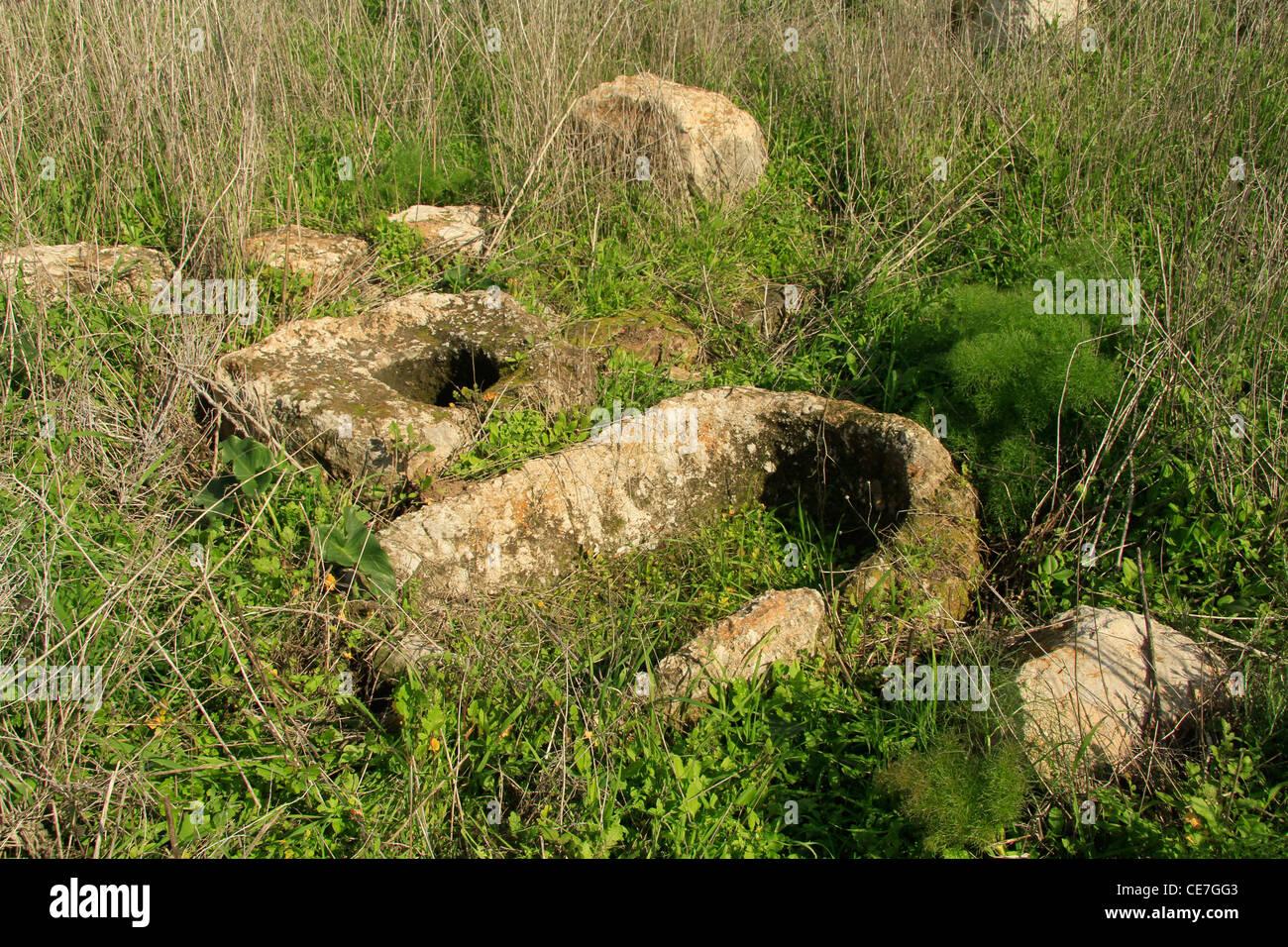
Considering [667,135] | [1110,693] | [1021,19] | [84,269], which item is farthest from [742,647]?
[1021,19]

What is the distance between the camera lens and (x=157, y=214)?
423 centimetres

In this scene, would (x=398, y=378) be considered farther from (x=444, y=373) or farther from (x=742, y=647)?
(x=742, y=647)

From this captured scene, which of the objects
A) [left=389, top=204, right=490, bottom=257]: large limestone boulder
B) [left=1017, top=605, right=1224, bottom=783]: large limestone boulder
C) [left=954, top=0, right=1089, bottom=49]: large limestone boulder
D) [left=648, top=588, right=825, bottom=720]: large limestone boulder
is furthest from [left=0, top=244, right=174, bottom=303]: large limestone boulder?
[left=954, top=0, right=1089, bottom=49]: large limestone boulder

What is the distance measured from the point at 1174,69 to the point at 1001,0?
1869mm

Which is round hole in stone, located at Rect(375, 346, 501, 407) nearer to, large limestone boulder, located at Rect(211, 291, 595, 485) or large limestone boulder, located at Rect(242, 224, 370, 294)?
large limestone boulder, located at Rect(211, 291, 595, 485)

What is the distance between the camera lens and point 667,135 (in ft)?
15.2

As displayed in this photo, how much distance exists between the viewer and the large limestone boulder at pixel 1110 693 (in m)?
2.37

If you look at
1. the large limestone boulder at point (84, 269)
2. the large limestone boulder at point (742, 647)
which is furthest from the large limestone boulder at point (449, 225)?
the large limestone boulder at point (742, 647)

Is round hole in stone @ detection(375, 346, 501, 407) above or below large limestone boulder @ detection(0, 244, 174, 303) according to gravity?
below

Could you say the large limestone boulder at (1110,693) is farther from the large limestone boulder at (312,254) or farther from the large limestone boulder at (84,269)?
the large limestone boulder at (84,269)

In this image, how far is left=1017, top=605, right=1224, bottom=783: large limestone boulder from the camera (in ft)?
7.77

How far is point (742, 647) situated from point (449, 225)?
9.41ft

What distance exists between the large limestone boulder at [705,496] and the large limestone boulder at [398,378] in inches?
12.1

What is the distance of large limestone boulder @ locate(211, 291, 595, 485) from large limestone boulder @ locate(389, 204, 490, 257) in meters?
0.40
